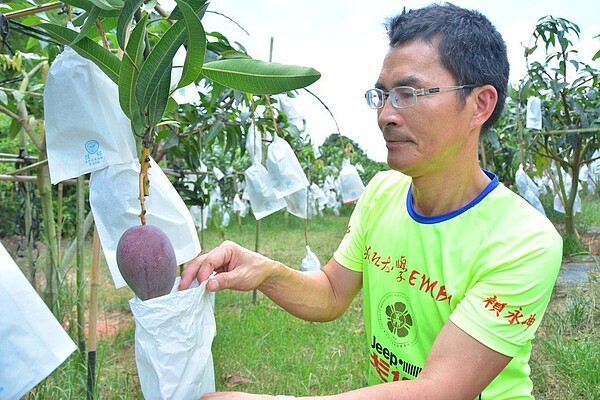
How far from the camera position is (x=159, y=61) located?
677 millimetres

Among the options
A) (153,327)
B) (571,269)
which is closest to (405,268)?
(153,327)

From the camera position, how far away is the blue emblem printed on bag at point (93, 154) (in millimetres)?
844

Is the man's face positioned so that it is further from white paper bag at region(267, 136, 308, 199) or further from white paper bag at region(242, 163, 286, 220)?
white paper bag at region(242, 163, 286, 220)

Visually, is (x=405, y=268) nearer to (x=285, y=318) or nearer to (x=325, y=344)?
(x=325, y=344)

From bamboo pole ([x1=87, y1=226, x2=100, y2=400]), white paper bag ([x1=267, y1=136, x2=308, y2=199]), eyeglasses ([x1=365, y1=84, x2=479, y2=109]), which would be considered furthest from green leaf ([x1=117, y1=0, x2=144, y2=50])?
white paper bag ([x1=267, y1=136, x2=308, y2=199])

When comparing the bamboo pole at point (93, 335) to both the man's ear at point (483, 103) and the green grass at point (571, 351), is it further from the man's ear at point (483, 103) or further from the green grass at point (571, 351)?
the green grass at point (571, 351)

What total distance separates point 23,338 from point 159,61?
0.34m

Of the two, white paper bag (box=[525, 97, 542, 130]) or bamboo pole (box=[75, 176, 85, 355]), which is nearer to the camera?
bamboo pole (box=[75, 176, 85, 355])

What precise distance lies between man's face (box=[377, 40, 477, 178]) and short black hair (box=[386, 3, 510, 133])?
0.05 ft

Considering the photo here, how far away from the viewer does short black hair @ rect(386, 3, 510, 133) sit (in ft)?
3.27

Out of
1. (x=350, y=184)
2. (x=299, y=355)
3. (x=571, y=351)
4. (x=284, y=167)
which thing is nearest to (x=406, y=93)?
(x=284, y=167)

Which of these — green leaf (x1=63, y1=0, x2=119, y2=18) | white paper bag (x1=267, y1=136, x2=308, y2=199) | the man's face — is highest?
green leaf (x1=63, y1=0, x2=119, y2=18)

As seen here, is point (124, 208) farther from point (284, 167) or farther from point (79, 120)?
point (284, 167)

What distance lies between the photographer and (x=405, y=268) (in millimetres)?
1121
